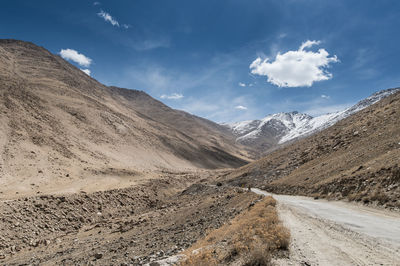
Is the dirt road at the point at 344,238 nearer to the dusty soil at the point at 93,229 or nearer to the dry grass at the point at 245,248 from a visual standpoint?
the dry grass at the point at 245,248

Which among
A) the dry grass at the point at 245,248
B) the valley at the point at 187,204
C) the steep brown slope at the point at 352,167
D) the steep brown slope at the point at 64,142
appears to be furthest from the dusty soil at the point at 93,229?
the steep brown slope at the point at 352,167

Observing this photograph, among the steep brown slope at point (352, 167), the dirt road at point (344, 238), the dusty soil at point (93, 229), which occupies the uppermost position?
the steep brown slope at point (352, 167)

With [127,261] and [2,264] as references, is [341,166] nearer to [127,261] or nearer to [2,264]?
[127,261]

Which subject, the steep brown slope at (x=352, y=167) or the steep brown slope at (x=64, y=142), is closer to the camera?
the steep brown slope at (x=352, y=167)

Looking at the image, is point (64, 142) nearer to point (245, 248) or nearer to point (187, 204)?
point (187, 204)

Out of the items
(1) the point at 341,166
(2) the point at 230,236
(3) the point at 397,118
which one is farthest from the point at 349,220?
(3) the point at 397,118

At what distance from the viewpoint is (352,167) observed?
22.9 metres

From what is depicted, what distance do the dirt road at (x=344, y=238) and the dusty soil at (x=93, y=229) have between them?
5.41 meters

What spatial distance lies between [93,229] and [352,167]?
28183mm

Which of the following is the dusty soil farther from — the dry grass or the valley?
the dry grass

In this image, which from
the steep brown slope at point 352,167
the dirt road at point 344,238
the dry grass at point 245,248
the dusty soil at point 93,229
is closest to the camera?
the dry grass at point 245,248

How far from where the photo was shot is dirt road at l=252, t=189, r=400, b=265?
22.8ft

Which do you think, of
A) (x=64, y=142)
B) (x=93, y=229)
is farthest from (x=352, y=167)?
(x=64, y=142)

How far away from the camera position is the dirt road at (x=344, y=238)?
22.8ft
